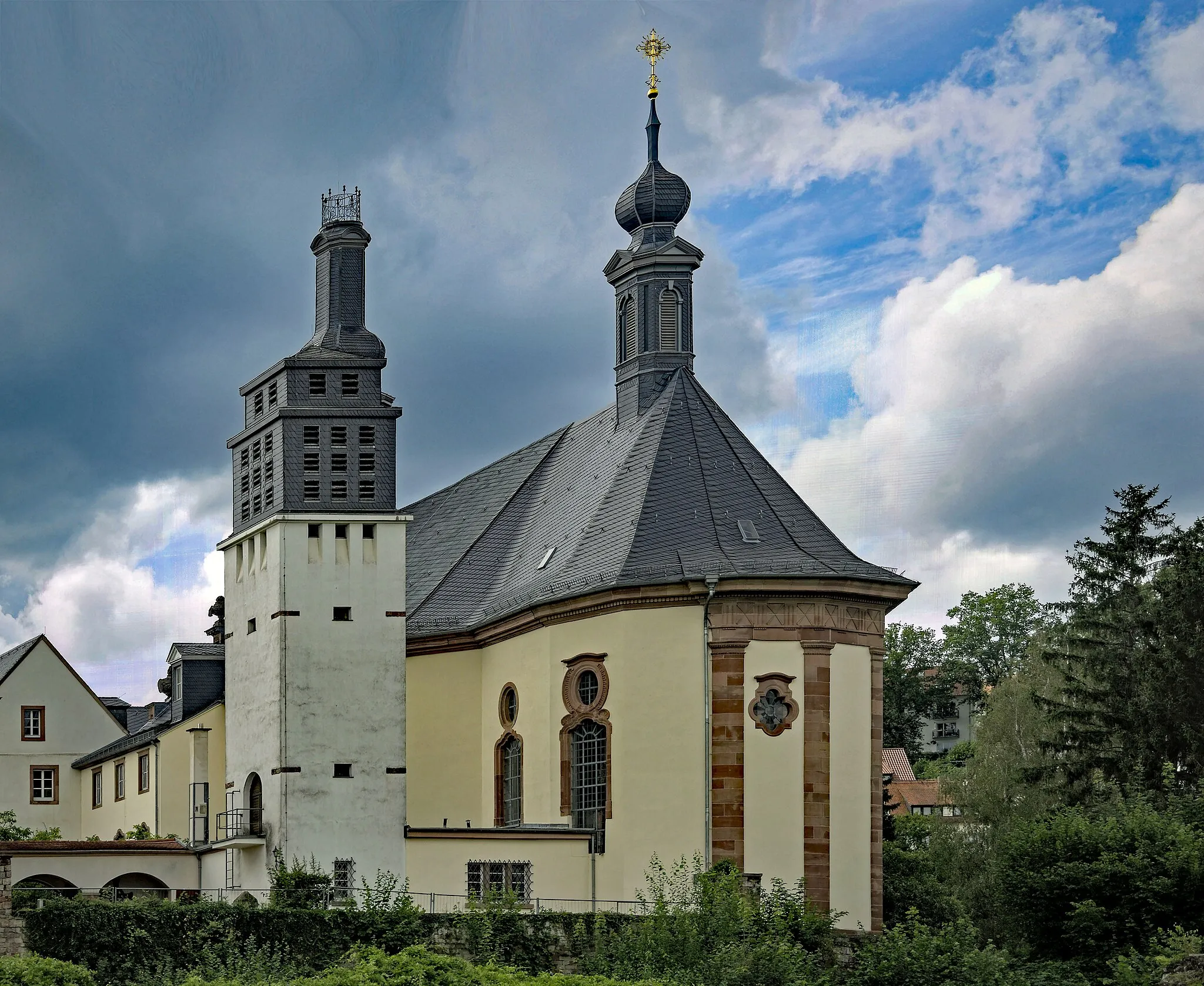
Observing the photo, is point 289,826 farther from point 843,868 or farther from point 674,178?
point 674,178

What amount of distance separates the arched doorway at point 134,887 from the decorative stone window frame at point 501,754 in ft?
25.3

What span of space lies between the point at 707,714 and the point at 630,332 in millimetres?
13581

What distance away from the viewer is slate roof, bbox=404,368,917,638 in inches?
1722

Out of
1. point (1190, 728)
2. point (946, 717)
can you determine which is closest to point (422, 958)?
point (1190, 728)

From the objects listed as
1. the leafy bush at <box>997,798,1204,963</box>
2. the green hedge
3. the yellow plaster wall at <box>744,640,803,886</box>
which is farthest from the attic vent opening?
the green hedge

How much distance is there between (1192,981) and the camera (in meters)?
34.5

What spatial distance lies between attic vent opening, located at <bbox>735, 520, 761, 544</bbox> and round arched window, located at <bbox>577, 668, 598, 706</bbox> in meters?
4.36

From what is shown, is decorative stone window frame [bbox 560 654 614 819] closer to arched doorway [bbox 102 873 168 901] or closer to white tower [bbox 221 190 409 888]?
white tower [bbox 221 190 409 888]

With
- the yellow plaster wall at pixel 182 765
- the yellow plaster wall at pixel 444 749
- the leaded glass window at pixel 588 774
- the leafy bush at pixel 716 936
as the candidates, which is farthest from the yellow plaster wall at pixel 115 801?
the leafy bush at pixel 716 936

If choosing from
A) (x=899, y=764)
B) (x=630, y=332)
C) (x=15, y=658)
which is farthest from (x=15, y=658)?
(x=899, y=764)

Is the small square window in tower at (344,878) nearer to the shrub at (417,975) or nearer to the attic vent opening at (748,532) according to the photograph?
the shrub at (417,975)

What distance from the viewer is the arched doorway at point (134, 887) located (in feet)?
127

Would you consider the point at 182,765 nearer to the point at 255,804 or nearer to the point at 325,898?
the point at 255,804

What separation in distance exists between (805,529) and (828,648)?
3528mm
